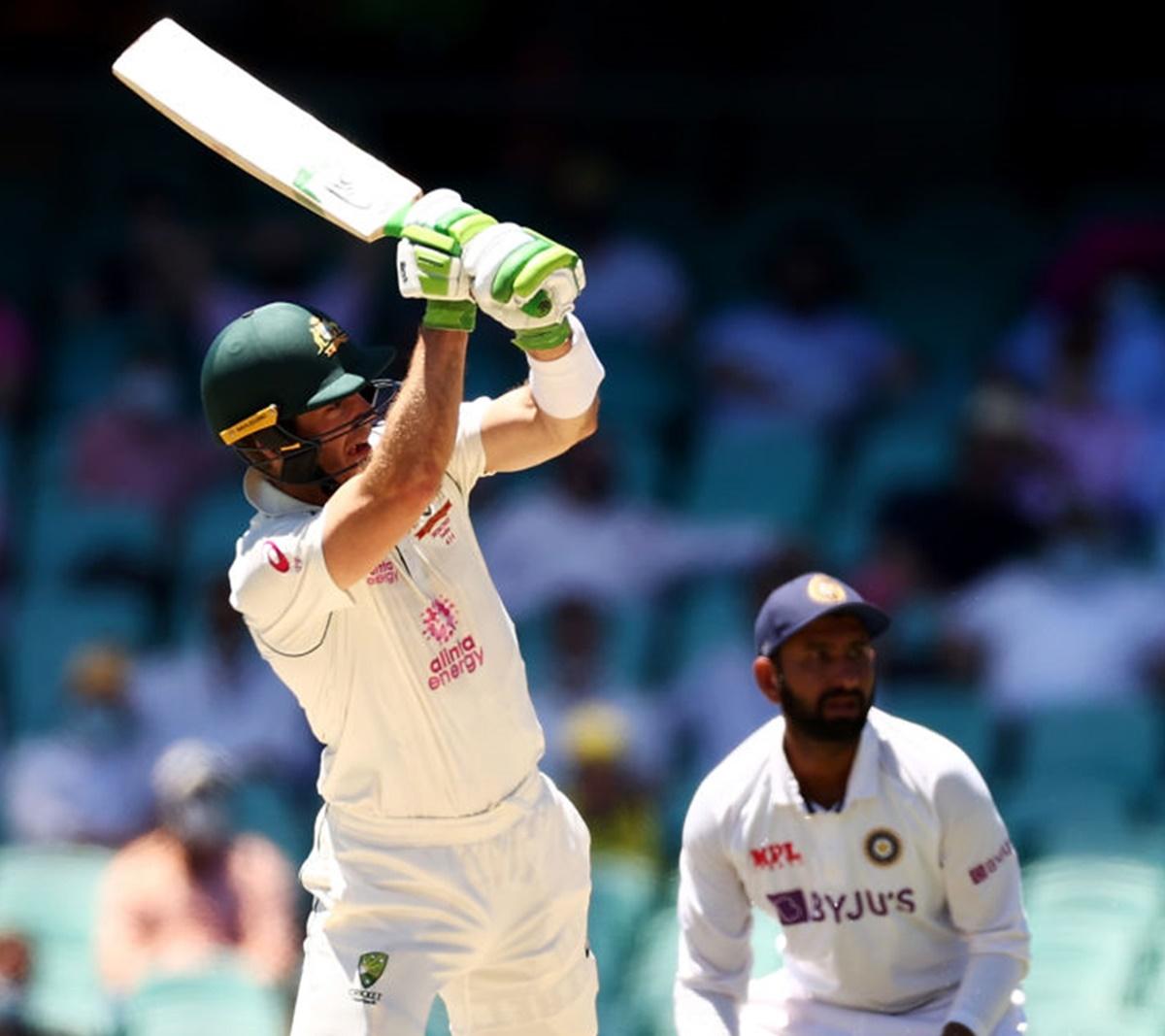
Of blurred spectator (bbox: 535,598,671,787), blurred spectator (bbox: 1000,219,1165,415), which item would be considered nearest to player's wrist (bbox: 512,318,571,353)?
blurred spectator (bbox: 535,598,671,787)

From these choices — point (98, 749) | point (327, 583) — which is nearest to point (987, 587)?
point (98, 749)

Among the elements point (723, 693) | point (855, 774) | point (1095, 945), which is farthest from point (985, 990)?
point (723, 693)

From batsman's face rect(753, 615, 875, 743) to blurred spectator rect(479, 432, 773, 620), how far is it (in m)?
3.63

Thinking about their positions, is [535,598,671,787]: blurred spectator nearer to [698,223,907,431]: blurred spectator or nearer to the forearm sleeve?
[698,223,907,431]: blurred spectator

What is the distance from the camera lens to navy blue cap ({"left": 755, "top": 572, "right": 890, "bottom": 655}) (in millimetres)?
4691

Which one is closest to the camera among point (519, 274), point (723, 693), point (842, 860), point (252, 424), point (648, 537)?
point (519, 274)

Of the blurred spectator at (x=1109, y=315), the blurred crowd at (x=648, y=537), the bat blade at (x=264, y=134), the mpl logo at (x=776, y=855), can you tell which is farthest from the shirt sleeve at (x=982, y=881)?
the blurred spectator at (x=1109, y=315)

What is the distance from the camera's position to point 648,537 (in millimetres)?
8578

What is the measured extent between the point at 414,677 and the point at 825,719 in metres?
0.77

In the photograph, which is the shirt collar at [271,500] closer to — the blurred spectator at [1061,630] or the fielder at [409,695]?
the fielder at [409,695]

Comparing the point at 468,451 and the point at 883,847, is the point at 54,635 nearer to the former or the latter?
the point at 468,451

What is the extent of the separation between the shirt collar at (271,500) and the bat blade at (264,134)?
1.48 feet

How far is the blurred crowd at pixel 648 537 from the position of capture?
23.6ft

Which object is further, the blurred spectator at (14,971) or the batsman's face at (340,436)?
the blurred spectator at (14,971)
